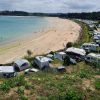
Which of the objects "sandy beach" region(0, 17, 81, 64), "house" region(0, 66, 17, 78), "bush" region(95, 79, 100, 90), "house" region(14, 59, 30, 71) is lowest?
"sandy beach" region(0, 17, 81, 64)

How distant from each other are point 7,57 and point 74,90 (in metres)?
28.9

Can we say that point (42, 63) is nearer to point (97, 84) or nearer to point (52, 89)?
point (97, 84)

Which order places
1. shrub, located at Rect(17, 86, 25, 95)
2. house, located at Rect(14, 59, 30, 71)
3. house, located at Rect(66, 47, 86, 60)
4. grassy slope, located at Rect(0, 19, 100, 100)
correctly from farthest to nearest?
house, located at Rect(66, 47, 86, 60) < house, located at Rect(14, 59, 30, 71) < shrub, located at Rect(17, 86, 25, 95) < grassy slope, located at Rect(0, 19, 100, 100)

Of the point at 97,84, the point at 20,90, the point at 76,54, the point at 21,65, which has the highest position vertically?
the point at 20,90

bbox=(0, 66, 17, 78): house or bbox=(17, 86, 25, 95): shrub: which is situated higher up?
bbox=(17, 86, 25, 95): shrub

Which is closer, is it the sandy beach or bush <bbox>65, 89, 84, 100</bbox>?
bush <bbox>65, 89, 84, 100</bbox>

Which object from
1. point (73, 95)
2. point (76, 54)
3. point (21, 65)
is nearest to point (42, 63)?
point (21, 65)

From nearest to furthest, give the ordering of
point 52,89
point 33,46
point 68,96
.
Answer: point 68,96 → point 52,89 → point 33,46

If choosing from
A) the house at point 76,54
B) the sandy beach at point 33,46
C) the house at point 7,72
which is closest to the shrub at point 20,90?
the house at point 7,72

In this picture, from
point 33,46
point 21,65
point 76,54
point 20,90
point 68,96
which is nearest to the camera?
point 68,96

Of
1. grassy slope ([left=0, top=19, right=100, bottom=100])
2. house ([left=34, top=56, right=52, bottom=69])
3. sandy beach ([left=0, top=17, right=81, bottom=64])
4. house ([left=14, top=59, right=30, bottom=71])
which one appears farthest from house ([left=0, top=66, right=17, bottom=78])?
grassy slope ([left=0, top=19, right=100, bottom=100])

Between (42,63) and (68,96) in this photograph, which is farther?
(42,63)

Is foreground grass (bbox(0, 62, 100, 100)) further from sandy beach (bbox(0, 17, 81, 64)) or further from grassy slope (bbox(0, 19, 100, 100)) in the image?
sandy beach (bbox(0, 17, 81, 64))

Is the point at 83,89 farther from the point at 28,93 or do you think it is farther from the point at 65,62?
the point at 65,62
